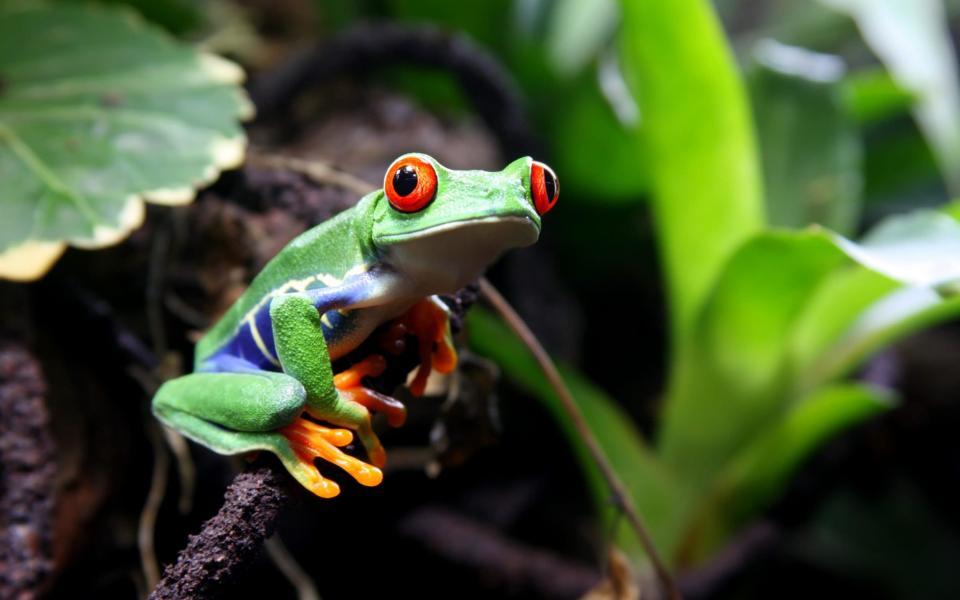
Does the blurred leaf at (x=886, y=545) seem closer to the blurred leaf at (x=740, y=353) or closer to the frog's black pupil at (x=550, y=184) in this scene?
the blurred leaf at (x=740, y=353)

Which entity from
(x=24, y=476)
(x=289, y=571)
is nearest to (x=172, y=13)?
(x=24, y=476)

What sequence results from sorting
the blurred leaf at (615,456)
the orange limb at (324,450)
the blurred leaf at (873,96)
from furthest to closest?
the blurred leaf at (873,96) → the blurred leaf at (615,456) → the orange limb at (324,450)

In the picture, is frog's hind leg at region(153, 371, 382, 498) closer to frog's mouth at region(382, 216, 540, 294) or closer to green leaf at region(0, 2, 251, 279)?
frog's mouth at region(382, 216, 540, 294)

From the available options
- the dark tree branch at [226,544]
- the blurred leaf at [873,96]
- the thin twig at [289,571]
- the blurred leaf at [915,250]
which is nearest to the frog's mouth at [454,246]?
the dark tree branch at [226,544]

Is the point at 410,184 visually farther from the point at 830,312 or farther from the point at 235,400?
the point at 830,312

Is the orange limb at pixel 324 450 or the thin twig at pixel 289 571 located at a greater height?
the orange limb at pixel 324 450

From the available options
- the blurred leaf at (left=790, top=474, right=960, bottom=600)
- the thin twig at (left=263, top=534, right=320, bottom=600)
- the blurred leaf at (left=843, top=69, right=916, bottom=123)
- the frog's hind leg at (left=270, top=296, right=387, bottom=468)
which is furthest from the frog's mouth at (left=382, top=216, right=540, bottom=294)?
the blurred leaf at (left=790, top=474, right=960, bottom=600)
